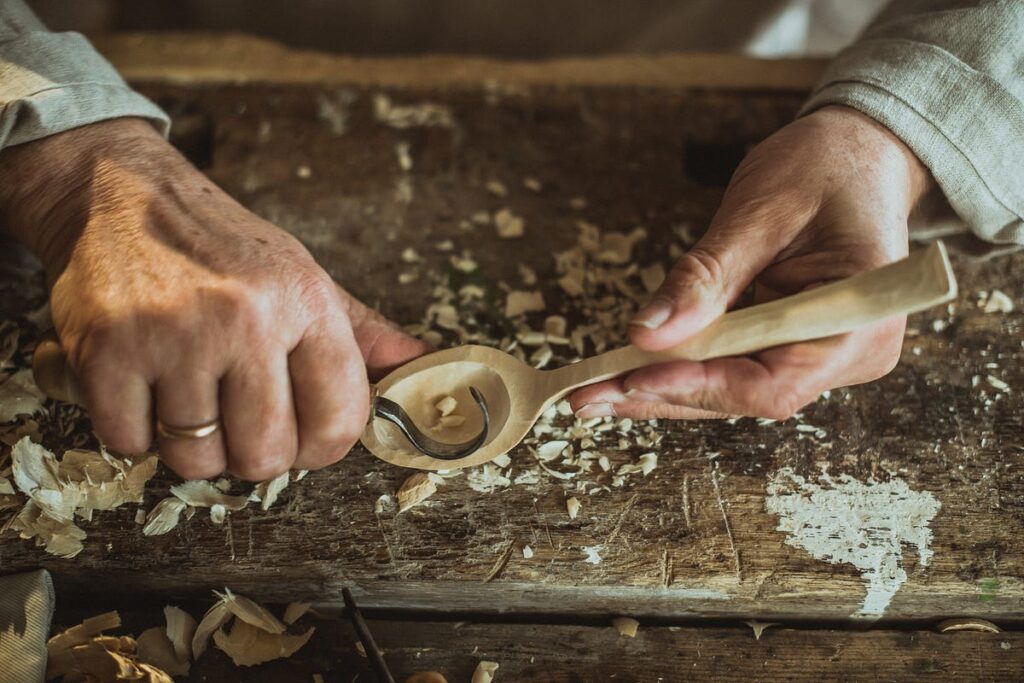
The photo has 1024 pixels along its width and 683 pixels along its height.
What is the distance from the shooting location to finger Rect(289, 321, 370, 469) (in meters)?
0.85

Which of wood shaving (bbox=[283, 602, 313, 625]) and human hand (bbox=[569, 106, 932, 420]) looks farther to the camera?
wood shaving (bbox=[283, 602, 313, 625])

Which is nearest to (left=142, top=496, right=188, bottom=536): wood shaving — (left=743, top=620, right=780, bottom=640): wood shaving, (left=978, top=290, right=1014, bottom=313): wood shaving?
(left=743, top=620, right=780, bottom=640): wood shaving

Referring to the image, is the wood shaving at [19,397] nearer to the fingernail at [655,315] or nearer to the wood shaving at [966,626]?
the fingernail at [655,315]

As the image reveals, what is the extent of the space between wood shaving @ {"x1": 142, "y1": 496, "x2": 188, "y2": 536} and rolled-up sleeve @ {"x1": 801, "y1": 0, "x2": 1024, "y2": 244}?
1.09m

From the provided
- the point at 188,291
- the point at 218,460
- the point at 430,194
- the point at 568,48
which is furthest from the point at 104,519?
the point at 568,48

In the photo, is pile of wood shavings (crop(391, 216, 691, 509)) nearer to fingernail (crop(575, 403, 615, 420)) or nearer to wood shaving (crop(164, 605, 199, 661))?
fingernail (crop(575, 403, 615, 420))

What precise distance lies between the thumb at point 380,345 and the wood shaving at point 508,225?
295 millimetres

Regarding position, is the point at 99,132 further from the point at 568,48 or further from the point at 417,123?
the point at 568,48

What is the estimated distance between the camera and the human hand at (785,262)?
84 centimetres

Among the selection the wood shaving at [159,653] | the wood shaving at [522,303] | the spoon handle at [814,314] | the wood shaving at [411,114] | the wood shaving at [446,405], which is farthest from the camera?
the wood shaving at [411,114]

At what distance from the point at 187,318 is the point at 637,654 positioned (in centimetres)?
71

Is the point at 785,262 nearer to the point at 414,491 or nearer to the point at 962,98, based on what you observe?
the point at 962,98

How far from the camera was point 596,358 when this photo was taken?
922mm

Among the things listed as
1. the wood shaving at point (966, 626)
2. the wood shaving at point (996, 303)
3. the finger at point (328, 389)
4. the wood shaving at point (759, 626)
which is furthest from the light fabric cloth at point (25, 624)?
the wood shaving at point (996, 303)
